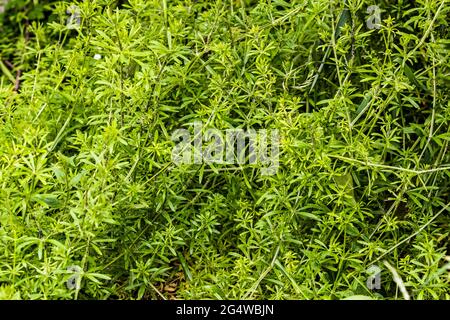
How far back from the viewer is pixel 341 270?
2.43 m

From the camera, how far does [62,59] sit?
3031 millimetres

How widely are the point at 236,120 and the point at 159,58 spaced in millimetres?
361

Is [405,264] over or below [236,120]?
below

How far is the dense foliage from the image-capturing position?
2316 millimetres

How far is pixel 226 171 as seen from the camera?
264cm

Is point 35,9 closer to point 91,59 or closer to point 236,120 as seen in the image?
point 91,59

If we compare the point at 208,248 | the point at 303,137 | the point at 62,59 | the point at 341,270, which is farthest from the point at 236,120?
the point at 62,59

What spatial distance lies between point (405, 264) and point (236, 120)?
0.79 m

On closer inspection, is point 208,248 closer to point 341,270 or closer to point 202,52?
point 341,270

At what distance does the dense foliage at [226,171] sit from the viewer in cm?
232
